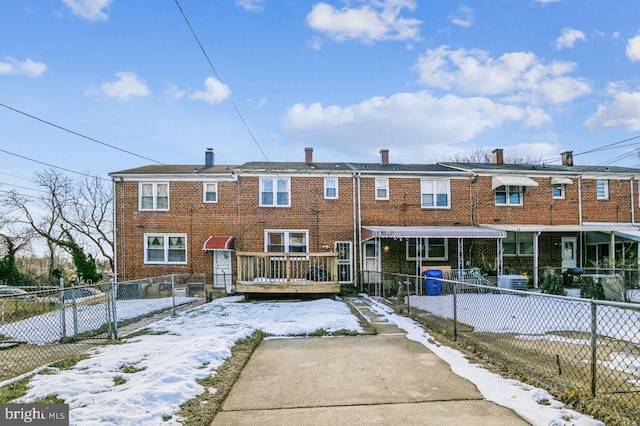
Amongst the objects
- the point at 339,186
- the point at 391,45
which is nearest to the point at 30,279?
the point at 339,186

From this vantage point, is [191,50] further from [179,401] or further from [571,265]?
[571,265]

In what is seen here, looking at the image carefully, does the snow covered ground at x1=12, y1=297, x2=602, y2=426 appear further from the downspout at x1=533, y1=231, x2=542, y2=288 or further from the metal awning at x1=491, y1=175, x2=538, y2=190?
the metal awning at x1=491, y1=175, x2=538, y2=190

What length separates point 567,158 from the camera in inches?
911

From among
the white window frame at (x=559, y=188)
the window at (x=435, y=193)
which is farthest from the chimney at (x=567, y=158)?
the window at (x=435, y=193)

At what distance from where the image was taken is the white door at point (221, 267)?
59.0 ft

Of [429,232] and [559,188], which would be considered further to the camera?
[559,188]

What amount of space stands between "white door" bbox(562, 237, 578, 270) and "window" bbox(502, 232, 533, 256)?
1.78 m

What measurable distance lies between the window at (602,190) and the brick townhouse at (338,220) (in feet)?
5.68

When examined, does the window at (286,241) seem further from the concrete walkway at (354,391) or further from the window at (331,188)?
the concrete walkway at (354,391)

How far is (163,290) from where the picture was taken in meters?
15.8

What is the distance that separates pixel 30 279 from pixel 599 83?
1285 inches

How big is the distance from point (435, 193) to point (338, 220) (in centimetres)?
483

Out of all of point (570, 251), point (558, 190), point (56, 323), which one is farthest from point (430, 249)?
point (56, 323)

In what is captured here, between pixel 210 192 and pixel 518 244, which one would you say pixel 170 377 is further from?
pixel 518 244
